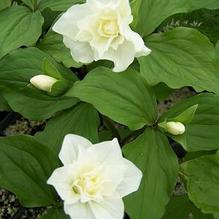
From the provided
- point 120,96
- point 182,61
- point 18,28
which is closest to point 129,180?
point 120,96

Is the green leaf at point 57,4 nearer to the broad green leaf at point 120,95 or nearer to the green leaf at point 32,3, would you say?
the green leaf at point 32,3

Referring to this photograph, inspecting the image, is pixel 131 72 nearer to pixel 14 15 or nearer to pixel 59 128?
pixel 59 128

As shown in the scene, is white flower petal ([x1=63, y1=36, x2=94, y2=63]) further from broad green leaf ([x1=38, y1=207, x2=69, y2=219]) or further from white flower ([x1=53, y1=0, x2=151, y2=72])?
broad green leaf ([x1=38, y1=207, x2=69, y2=219])

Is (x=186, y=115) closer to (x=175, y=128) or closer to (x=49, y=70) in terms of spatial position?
(x=175, y=128)

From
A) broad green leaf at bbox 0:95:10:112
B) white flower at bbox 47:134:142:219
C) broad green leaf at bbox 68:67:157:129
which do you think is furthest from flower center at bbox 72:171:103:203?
broad green leaf at bbox 0:95:10:112

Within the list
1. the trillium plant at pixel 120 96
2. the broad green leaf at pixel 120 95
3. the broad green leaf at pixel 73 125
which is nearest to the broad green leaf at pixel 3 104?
the trillium plant at pixel 120 96
